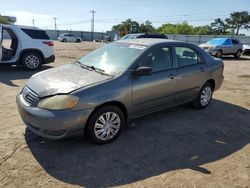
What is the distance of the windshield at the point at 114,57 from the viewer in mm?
4723

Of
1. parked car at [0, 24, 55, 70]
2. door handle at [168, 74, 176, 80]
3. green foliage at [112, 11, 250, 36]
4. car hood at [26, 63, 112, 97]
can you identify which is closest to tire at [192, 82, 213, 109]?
door handle at [168, 74, 176, 80]

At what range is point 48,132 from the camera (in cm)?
392

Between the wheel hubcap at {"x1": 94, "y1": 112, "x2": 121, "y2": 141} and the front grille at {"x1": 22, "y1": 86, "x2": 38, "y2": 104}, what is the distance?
1.00 m

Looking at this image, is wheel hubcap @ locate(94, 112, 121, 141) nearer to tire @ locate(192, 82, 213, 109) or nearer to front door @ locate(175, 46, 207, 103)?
front door @ locate(175, 46, 207, 103)

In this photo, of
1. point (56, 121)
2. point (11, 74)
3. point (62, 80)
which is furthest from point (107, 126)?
point (11, 74)

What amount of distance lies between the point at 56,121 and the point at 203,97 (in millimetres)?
3768

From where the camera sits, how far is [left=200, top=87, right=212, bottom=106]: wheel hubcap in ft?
Result: 20.8

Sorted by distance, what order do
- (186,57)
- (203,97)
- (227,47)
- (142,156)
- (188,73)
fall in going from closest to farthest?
(142,156)
(188,73)
(186,57)
(203,97)
(227,47)

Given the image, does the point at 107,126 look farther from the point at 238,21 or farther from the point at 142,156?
the point at 238,21

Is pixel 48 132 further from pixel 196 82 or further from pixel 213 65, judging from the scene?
pixel 213 65

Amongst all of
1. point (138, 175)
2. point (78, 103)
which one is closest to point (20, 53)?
point (78, 103)

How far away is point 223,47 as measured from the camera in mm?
19953

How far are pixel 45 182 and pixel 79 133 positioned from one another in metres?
0.92

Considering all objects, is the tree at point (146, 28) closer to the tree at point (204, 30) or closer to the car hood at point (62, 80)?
the tree at point (204, 30)
